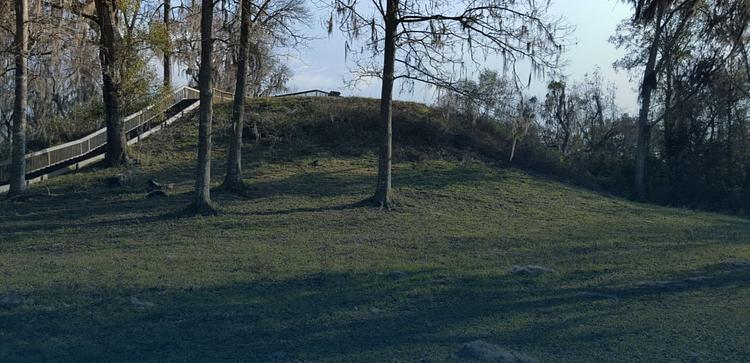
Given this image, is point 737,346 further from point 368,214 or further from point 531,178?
point 531,178

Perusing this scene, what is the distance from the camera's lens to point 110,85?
23609mm

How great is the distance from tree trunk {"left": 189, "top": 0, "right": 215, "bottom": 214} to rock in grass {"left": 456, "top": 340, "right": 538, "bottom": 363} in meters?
11.9

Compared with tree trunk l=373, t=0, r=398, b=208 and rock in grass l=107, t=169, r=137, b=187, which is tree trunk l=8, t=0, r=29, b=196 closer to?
rock in grass l=107, t=169, r=137, b=187

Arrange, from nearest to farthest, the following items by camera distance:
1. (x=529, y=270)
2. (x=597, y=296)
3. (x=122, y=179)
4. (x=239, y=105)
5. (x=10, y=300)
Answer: (x=10, y=300)
(x=597, y=296)
(x=529, y=270)
(x=239, y=105)
(x=122, y=179)

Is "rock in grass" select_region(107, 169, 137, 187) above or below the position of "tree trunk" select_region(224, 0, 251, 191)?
below

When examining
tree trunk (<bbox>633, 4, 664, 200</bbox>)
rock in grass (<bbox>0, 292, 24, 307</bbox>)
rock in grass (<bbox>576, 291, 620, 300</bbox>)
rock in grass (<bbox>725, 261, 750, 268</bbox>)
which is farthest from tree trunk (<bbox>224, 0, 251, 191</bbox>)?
tree trunk (<bbox>633, 4, 664, 200</bbox>)

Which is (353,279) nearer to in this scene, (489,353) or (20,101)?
(489,353)

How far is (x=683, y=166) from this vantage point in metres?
35.7

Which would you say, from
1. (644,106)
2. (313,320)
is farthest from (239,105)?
(644,106)

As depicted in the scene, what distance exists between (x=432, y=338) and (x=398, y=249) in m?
6.52

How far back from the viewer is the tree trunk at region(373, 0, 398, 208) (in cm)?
1925

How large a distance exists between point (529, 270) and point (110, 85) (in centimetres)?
1625

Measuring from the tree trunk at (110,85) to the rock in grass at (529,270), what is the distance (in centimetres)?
1520

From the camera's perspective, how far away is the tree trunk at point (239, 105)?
19811 millimetres
